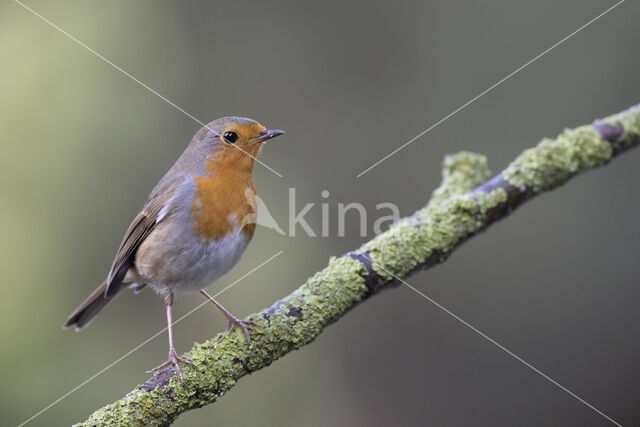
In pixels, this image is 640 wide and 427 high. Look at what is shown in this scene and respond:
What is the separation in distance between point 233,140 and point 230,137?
3 centimetres

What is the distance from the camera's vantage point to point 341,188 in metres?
6.45

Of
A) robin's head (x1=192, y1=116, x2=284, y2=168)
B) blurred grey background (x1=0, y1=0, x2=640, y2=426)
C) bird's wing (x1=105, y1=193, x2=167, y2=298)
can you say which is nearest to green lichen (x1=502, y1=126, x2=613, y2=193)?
robin's head (x1=192, y1=116, x2=284, y2=168)

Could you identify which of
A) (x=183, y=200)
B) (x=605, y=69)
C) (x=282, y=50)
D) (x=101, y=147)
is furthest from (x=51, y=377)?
(x=605, y=69)

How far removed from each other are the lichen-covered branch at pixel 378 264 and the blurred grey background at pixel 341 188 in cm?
218

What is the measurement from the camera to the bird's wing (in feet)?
12.0

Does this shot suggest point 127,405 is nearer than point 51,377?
Yes

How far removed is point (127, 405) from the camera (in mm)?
2510

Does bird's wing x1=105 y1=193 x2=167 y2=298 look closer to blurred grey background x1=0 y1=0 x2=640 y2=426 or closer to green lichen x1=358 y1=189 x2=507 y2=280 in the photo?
green lichen x1=358 y1=189 x2=507 y2=280

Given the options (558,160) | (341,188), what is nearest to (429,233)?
(558,160)

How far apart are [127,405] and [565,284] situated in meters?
4.70

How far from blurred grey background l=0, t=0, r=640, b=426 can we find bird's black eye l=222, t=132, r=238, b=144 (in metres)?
2.41

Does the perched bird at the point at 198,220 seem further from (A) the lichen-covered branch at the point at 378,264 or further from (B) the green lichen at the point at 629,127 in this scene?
(B) the green lichen at the point at 629,127

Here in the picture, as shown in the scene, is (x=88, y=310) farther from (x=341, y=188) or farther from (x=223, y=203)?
(x=341, y=188)

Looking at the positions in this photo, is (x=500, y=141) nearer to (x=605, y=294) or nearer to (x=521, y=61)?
(x=521, y=61)
